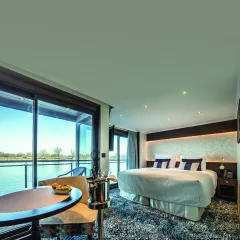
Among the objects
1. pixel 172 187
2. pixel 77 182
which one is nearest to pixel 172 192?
pixel 172 187

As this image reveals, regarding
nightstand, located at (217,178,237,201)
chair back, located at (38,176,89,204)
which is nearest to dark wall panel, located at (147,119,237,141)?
nightstand, located at (217,178,237,201)

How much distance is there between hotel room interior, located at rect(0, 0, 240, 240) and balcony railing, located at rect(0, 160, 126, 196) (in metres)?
0.02

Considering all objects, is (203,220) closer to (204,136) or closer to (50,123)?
(204,136)

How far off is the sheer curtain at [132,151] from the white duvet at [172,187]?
2.03 meters

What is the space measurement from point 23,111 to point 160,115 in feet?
11.3

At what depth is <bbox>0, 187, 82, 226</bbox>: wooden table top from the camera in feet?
3.74

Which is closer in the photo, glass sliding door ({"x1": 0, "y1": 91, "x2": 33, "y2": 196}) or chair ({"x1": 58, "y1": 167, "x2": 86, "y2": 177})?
glass sliding door ({"x1": 0, "y1": 91, "x2": 33, "y2": 196})

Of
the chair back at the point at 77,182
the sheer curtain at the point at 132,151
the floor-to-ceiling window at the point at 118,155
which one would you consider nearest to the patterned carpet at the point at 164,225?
the chair back at the point at 77,182

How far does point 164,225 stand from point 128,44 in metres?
2.86

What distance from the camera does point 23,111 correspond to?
279 cm

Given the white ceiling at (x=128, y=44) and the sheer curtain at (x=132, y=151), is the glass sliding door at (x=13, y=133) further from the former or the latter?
the sheer curtain at (x=132, y=151)

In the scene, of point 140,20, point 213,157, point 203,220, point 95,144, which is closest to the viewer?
point 140,20

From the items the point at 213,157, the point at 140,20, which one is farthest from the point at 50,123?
the point at 213,157

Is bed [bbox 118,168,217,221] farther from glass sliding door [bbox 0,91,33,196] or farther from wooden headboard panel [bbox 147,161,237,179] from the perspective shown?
glass sliding door [bbox 0,91,33,196]
